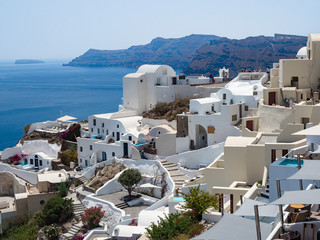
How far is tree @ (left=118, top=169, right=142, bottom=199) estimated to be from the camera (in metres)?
27.1

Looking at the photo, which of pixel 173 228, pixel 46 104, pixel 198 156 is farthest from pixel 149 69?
pixel 46 104

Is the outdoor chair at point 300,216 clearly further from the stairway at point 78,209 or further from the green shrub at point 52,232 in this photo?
the stairway at point 78,209

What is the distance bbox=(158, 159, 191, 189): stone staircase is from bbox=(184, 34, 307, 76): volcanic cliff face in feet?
276

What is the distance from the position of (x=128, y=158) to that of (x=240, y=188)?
15.0 metres

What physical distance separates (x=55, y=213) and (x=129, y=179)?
474cm

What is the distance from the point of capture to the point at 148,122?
119ft

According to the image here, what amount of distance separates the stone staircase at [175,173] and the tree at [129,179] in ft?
6.95

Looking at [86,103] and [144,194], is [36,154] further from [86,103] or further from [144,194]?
[86,103]

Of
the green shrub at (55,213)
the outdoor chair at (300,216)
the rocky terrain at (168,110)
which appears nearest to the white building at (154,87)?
the rocky terrain at (168,110)

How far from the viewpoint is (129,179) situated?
27203 mm

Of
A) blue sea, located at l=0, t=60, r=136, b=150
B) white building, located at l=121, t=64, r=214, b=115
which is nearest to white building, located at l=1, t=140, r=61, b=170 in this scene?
white building, located at l=121, t=64, r=214, b=115

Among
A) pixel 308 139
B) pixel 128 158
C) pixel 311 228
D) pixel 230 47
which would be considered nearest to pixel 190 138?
pixel 128 158

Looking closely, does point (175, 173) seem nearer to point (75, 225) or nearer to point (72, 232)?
point (75, 225)

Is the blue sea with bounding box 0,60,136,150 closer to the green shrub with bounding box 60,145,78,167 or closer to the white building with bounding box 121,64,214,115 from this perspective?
→ the green shrub with bounding box 60,145,78,167
